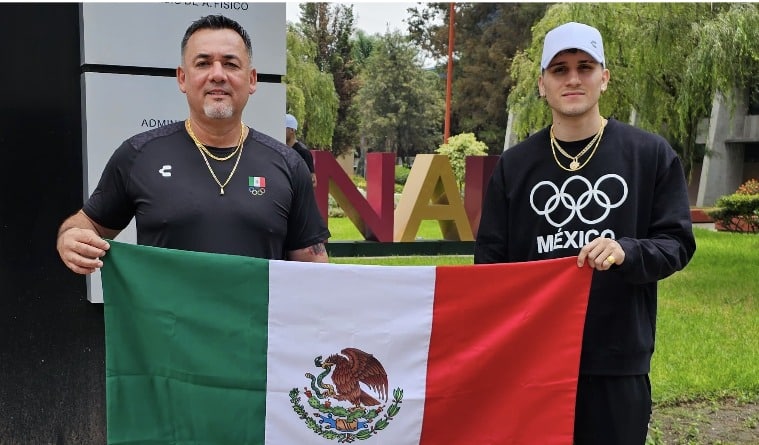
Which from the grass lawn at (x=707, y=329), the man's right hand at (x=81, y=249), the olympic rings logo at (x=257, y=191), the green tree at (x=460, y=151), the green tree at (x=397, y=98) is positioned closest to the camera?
the man's right hand at (x=81, y=249)

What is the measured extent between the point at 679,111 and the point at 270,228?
12677 mm

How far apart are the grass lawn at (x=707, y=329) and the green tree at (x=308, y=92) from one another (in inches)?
473

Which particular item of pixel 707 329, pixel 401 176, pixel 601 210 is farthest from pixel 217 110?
pixel 401 176

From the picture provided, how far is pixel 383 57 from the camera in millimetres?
52188

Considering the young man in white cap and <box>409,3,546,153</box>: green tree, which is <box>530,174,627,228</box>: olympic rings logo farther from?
<box>409,3,546,153</box>: green tree

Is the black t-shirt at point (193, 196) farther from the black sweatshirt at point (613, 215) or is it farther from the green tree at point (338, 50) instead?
the green tree at point (338, 50)

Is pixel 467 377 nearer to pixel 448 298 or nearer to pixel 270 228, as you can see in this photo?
pixel 448 298

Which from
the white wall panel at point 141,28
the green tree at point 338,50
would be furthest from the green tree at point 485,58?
the white wall panel at point 141,28

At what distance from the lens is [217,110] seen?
2.48 m

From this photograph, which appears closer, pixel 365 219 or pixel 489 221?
pixel 489 221

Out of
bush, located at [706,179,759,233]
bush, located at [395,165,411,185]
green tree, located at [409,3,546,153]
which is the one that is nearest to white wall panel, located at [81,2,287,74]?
bush, located at [706,179,759,233]

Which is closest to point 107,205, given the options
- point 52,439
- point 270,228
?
point 270,228

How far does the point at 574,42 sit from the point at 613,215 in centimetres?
58

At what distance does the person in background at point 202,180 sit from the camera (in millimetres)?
2502
